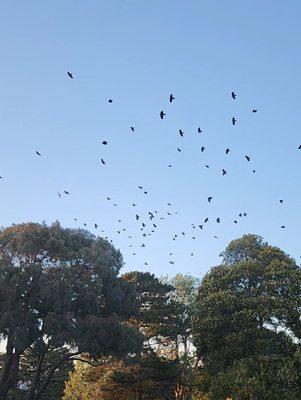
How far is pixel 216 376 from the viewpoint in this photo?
2858 cm

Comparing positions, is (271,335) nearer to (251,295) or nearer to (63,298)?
(251,295)

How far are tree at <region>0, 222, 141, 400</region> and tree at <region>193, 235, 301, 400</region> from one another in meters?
5.63

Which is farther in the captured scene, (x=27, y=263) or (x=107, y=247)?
(x=107, y=247)

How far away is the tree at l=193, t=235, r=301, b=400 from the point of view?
26609 mm

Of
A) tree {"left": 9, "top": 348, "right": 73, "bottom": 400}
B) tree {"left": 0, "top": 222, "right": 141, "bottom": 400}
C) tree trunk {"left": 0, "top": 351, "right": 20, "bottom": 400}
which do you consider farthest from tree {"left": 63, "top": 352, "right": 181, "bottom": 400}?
tree {"left": 9, "top": 348, "right": 73, "bottom": 400}

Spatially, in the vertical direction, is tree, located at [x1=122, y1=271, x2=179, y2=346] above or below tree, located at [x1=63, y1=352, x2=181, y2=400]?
above

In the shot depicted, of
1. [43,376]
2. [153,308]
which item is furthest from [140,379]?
[43,376]

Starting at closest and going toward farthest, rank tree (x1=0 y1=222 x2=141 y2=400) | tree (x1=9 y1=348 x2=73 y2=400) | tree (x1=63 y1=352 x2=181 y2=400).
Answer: tree (x1=0 y1=222 x2=141 y2=400) < tree (x1=63 y1=352 x2=181 y2=400) < tree (x1=9 y1=348 x2=73 y2=400)

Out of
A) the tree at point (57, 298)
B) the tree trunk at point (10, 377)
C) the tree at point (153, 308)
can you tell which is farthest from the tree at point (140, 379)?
the tree trunk at point (10, 377)

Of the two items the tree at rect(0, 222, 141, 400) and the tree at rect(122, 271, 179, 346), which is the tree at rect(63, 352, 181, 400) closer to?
the tree at rect(0, 222, 141, 400)

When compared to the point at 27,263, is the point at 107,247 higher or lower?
higher

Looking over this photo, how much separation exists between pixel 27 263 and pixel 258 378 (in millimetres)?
15822

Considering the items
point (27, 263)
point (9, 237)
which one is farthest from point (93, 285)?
point (9, 237)

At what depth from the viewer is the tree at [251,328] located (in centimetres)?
2661
